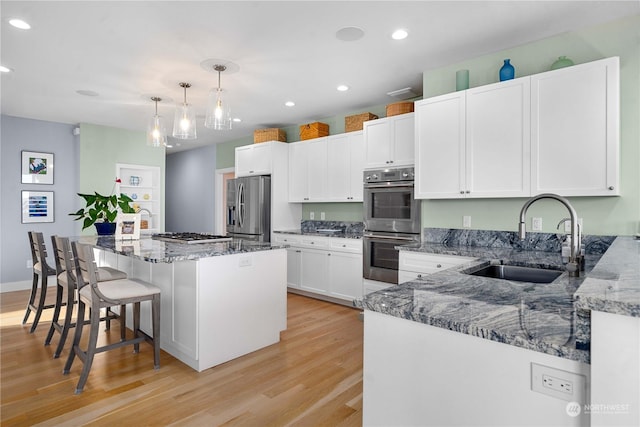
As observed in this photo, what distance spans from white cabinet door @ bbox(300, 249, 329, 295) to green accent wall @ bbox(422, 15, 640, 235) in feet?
6.39

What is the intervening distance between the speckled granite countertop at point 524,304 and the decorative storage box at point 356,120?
311 cm

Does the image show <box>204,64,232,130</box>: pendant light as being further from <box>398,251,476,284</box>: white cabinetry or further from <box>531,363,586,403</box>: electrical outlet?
<box>531,363,586,403</box>: electrical outlet

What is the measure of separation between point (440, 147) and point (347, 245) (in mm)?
1641

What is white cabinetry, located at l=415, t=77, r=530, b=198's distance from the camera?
9.39 feet

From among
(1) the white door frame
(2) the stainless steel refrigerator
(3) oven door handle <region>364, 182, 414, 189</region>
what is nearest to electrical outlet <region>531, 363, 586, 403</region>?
(3) oven door handle <region>364, 182, 414, 189</region>

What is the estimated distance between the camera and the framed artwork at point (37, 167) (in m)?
5.30

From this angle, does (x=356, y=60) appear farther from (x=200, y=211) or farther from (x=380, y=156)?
(x=200, y=211)

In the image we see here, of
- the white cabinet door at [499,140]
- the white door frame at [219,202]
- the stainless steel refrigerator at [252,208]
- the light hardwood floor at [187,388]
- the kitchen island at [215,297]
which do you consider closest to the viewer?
the light hardwood floor at [187,388]

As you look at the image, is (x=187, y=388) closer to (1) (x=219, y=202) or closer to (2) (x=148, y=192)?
(2) (x=148, y=192)

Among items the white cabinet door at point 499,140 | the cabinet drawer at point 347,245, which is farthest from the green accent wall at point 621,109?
the cabinet drawer at point 347,245

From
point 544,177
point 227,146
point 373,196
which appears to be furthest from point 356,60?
point 227,146

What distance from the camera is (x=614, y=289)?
33.9 inches

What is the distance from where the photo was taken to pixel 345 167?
473 cm

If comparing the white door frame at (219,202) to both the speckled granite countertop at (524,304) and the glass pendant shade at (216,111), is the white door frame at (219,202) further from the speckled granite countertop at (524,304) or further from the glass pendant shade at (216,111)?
the speckled granite countertop at (524,304)
